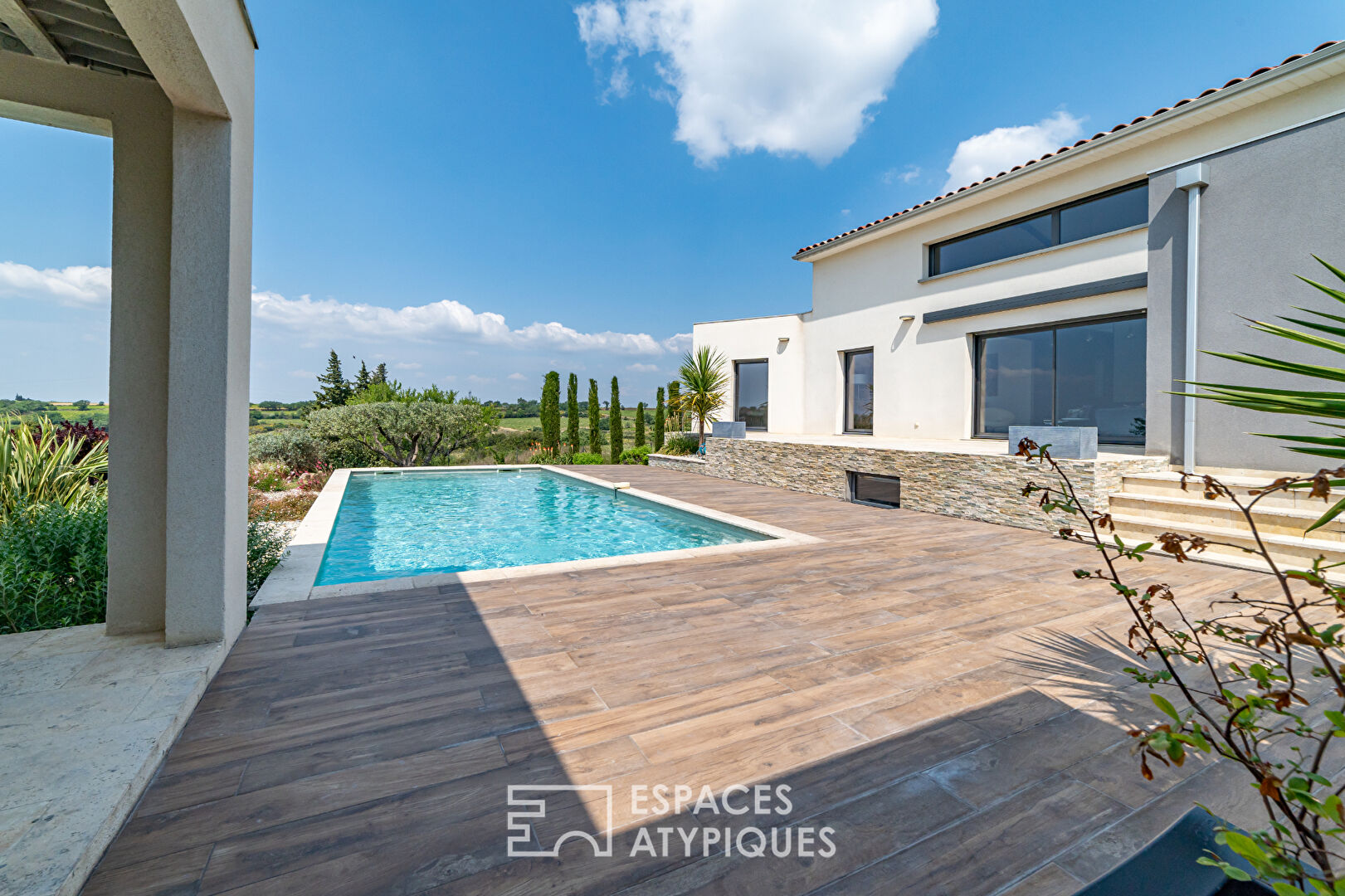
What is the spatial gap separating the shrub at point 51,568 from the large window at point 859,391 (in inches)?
445

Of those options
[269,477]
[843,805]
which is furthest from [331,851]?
[269,477]

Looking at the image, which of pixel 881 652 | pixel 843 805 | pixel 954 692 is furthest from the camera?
pixel 881 652

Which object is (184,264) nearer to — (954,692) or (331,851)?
(331,851)

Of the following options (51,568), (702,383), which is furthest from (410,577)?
(702,383)

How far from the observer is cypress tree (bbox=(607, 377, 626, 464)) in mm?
16203

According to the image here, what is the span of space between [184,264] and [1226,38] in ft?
42.6

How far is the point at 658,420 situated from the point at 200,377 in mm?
13836

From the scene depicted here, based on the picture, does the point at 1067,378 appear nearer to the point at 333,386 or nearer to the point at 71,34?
the point at 71,34

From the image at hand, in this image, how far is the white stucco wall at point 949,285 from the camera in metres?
7.00

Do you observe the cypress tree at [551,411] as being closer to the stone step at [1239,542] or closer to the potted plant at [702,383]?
the potted plant at [702,383]

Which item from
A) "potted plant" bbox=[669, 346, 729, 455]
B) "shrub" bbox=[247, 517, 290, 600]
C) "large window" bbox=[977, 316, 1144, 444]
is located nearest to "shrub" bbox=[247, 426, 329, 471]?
"potted plant" bbox=[669, 346, 729, 455]

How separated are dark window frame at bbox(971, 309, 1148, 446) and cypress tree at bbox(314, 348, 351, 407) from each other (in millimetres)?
24716

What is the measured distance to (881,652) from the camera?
3.20m

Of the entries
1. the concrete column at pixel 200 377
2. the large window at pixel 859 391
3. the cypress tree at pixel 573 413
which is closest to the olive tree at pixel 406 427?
the cypress tree at pixel 573 413
